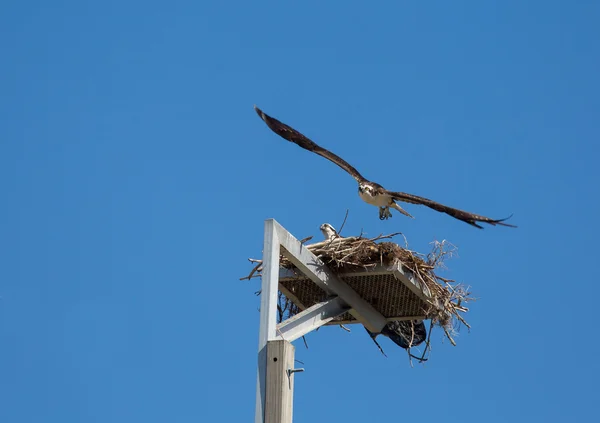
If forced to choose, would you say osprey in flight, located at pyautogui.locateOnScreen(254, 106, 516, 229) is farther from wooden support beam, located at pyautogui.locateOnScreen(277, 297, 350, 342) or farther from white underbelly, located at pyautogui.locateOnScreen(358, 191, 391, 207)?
wooden support beam, located at pyautogui.locateOnScreen(277, 297, 350, 342)

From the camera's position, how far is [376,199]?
46.7ft

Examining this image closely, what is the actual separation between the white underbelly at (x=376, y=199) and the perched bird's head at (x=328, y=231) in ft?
3.03

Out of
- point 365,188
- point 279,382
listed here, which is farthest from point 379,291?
point 279,382

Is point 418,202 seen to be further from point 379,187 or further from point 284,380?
point 284,380

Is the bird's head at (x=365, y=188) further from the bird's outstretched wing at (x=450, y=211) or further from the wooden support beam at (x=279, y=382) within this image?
the wooden support beam at (x=279, y=382)

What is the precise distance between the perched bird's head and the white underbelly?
36.3 inches

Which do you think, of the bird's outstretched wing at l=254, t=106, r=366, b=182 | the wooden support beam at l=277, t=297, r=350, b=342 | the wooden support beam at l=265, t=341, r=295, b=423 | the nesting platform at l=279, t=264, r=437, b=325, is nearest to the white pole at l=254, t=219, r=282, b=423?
the wooden support beam at l=265, t=341, r=295, b=423

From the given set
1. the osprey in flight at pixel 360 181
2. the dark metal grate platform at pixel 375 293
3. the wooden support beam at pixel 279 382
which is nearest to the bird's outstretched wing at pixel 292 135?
the osprey in flight at pixel 360 181

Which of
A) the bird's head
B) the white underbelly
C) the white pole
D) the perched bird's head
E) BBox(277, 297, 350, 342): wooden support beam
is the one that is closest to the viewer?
the white pole

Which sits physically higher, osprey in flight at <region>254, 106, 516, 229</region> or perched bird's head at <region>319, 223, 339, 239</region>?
osprey in flight at <region>254, 106, 516, 229</region>

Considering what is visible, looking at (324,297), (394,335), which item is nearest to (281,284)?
(324,297)

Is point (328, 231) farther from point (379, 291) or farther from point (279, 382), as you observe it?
point (279, 382)

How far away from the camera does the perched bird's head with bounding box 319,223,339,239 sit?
13141mm

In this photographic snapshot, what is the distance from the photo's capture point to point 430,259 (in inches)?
505
